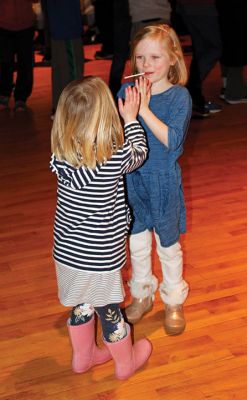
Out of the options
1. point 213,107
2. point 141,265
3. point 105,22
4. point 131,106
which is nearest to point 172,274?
point 141,265

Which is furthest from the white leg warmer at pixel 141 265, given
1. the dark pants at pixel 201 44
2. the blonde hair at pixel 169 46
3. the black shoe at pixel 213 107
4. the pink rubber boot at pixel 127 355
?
the black shoe at pixel 213 107

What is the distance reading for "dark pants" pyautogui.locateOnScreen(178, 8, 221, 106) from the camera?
5039mm

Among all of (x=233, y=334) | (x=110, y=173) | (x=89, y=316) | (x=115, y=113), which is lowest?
(x=233, y=334)

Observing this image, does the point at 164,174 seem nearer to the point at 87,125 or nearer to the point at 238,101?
the point at 87,125

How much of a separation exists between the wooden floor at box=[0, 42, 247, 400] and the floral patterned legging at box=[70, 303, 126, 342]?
173mm

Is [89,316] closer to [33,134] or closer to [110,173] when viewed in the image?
[110,173]

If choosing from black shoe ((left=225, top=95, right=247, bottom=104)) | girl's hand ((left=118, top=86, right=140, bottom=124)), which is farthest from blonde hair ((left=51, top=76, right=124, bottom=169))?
black shoe ((left=225, top=95, right=247, bottom=104))

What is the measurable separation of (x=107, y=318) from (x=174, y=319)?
41 cm

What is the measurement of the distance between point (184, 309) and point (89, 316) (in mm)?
556

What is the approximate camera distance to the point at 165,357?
2266 millimetres

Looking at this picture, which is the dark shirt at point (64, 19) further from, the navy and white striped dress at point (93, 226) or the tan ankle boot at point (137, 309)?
the navy and white striped dress at point (93, 226)

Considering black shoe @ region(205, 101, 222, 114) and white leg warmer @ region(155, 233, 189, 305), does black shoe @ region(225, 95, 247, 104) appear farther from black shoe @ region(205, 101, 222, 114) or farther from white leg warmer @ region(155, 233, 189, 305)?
white leg warmer @ region(155, 233, 189, 305)

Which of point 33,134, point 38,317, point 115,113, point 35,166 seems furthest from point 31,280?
point 33,134

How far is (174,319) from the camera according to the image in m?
2.41
